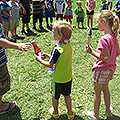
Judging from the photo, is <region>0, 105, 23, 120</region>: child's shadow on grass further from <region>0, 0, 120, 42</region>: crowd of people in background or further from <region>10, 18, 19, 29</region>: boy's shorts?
<region>10, 18, 19, 29</region>: boy's shorts

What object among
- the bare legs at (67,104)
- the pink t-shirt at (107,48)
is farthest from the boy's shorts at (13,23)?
the pink t-shirt at (107,48)

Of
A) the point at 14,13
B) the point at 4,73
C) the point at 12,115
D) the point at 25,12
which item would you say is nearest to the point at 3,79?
the point at 4,73

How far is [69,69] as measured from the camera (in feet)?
10.0

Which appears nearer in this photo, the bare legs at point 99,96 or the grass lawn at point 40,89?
the bare legs at point 99,96

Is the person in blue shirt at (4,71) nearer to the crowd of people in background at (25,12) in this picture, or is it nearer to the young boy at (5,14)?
the crowd of people in background at (25,12)

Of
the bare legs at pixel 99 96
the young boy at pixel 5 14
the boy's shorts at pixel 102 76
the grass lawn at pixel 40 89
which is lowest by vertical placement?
the grass lawn at pixel 40 89

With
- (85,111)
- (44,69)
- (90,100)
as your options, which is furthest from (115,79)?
(44,69)

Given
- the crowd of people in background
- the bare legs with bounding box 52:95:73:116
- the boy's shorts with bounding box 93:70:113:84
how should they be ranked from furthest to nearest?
the crowd of people in background < the bare legs with bounding box 52:95:73:116 < the boy's shorts with bounding box 93:70:113:84

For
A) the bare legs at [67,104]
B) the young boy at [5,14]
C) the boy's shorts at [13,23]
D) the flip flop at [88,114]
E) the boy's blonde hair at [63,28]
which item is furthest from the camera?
the boy's shorts at [13,23]

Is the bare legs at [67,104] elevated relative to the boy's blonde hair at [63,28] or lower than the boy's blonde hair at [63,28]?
lower

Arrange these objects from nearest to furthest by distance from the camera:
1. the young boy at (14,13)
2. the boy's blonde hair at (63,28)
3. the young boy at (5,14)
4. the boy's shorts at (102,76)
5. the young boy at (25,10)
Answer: the boy's blonde hair at (63,28) → the boy's shorts at (102,76) → the young boy at (5,14) → the young boy at (14,13) → the young boy at (25,10)

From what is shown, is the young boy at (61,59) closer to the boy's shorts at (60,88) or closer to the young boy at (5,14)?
the boy's shorts at (60,88)

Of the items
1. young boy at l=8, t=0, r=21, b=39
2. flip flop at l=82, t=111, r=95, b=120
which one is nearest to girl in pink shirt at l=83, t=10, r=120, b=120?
flip flop at l=82, t=111, r=95, b=120

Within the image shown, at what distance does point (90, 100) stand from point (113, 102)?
54 cm
